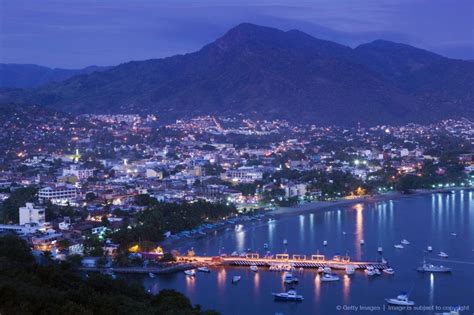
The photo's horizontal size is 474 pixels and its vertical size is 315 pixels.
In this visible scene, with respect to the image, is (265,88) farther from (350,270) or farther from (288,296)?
(288,296)

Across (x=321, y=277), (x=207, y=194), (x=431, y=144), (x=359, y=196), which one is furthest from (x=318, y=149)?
(x=321, y=277)

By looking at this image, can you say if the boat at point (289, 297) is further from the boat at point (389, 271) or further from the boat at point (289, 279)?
the boat at point (389, 271)

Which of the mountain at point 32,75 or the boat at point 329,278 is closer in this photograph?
the boat at point 329,278

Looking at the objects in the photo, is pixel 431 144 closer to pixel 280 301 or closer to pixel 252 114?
pixel 252 114

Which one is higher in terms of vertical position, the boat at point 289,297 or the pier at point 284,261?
the pier at point 284,261

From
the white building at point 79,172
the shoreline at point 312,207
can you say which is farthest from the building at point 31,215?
the white building at point 79,172

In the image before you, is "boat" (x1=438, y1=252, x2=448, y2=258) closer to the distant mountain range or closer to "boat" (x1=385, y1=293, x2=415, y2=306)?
"boat" (x1=385, y1=293, x2=415, y2=306)

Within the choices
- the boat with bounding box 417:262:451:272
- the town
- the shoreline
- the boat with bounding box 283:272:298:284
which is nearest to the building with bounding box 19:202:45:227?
the town
